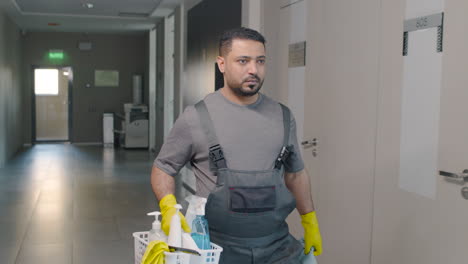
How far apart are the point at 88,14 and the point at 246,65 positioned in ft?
34.2

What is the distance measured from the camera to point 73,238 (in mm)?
5375

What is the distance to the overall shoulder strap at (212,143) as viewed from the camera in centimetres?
209

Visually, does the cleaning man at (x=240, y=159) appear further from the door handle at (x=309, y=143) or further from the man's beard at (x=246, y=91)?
the door handle at (x=309, y=143)

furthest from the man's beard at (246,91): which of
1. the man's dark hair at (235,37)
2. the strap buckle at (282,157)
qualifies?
the strap buckle at (282,157)

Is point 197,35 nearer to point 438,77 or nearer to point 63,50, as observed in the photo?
point 438,77

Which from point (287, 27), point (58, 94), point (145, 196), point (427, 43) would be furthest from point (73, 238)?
point (58, 94)

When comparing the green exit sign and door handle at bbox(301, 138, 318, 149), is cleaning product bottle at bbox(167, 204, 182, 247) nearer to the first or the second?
door handle at bbox(301, 138, 318, 149)

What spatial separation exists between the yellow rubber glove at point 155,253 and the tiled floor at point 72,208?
3.04 m

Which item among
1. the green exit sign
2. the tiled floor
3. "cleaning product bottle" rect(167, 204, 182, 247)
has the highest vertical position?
the green exit sign

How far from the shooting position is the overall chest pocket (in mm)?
2062

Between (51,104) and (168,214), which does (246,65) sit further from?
(51,104)

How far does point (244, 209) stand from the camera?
2.07 metres

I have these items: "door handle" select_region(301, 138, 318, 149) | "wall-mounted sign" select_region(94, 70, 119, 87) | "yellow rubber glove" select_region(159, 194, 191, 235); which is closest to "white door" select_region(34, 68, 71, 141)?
"wall-mounted sign" select_region(94, 70, 119, 87)

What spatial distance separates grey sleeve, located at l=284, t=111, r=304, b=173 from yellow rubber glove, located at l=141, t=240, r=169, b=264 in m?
0.72
